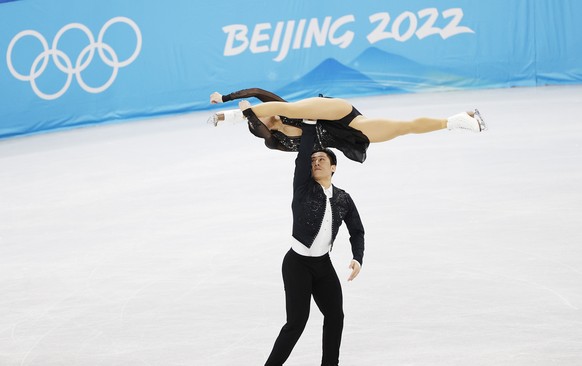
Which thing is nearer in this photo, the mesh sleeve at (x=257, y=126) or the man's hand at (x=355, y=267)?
the mesh sleeve at (x=257, y=126)

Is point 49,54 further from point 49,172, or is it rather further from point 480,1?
point 480,1

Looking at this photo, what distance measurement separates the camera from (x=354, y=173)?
36.5 feet

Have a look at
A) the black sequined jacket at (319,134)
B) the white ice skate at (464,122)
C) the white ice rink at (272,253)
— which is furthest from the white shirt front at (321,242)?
the white ice rink at (272,253)

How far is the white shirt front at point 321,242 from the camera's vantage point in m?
4.97

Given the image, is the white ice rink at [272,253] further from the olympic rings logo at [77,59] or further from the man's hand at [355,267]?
the olympic rings logo at [77,59]

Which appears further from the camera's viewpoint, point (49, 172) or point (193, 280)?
point (49, 172)

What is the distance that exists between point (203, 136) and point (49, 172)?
2.93 m

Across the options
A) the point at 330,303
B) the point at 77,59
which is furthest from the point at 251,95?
the point at 77,59

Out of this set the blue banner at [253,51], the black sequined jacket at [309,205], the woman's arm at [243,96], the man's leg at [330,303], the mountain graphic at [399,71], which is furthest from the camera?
the mountain graphic at [399,71]

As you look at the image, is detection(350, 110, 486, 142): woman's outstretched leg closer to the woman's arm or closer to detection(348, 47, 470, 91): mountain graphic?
the woman's arm

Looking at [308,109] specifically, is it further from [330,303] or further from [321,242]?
[330,303]

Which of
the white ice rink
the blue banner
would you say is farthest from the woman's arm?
the blue banner

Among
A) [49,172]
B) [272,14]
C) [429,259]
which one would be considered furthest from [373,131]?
[272,14]

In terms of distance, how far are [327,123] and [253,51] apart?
1267 cm
